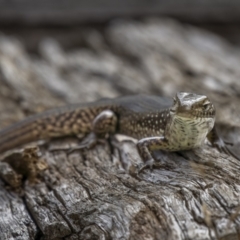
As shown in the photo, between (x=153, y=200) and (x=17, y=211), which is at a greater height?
(x=153, y=200)

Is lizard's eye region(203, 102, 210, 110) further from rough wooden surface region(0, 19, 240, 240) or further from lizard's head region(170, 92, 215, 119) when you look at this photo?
rough wooden surface region(0, 19, 240, 240)

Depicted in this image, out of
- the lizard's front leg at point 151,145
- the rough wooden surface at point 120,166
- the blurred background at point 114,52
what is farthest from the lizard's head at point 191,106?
the blurred background at point 114,52

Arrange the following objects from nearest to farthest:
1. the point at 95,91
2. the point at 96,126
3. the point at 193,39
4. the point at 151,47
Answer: the point at 96,126 → the point at 95,91 → the point at 151,47 → the point at 193,39

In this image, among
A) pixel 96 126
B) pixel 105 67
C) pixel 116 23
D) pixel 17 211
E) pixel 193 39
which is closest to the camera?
pixel 17 211

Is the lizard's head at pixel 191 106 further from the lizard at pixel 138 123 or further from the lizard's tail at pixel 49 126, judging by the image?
the lizard's tail at pixel 49 126

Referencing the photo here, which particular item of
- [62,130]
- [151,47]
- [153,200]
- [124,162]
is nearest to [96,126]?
[62,130]

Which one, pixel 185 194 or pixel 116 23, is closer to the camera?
pixel 185 194

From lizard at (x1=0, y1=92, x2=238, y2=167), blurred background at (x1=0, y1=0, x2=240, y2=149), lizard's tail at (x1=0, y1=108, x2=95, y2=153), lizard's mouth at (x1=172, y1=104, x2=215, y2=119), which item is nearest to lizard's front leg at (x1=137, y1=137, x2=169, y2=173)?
lizard at (x1=0, y1=92, x2=238, y2=167)

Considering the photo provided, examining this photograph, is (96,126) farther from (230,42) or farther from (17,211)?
(230,42)
